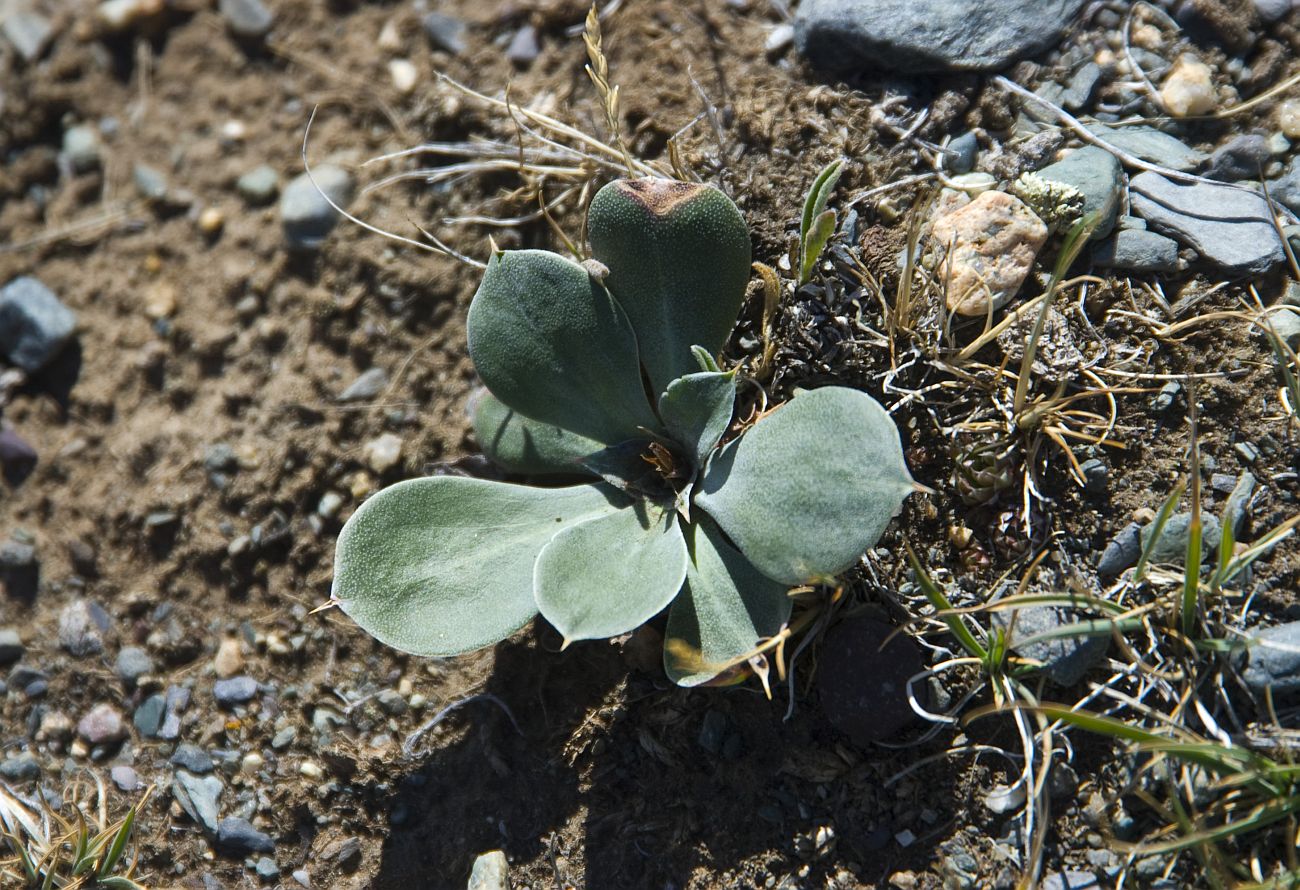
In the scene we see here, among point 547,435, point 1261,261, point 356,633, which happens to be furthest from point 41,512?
point 1261,261

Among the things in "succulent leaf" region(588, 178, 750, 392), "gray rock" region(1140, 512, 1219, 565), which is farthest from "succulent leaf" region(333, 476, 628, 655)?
"gray rock" region(1140, 512, 1219, 565)

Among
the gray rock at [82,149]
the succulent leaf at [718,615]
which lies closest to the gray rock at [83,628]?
the gray rock at [82,149]

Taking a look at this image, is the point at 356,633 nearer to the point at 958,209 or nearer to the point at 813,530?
the point at 813,530

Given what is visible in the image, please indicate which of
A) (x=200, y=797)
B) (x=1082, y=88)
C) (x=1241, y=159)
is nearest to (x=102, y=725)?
(x=200, y=797)

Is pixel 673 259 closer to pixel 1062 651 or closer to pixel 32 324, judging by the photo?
pixel 1062 651

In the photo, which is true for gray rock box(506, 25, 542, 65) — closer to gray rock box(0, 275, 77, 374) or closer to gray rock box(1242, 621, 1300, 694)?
gray rock box(0, 275, 77, 374)

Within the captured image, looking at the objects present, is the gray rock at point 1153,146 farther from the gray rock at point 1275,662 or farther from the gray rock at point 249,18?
the gray rock at point 249,18
